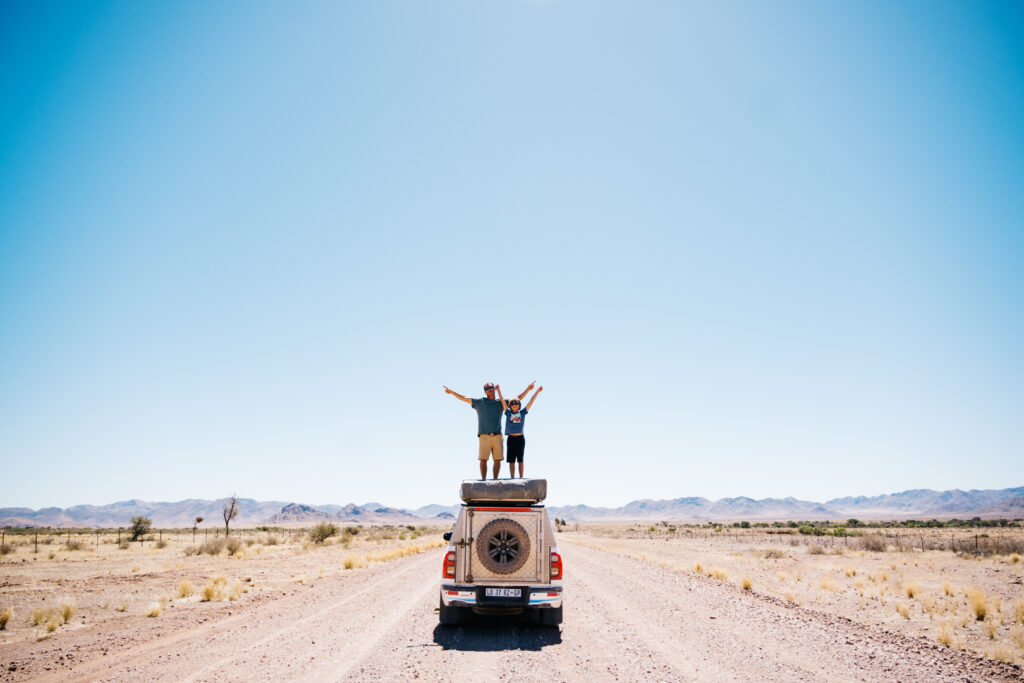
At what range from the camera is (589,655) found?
333 inches

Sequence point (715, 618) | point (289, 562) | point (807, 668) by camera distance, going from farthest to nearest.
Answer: point (289, 562) → point (715, 618) → point (807, 668)

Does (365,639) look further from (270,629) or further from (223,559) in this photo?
(223,559)

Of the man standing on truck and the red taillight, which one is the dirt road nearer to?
the red taillight

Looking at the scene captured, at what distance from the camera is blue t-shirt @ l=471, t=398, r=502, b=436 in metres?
12.3

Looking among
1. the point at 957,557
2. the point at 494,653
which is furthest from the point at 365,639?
the point at 957,557

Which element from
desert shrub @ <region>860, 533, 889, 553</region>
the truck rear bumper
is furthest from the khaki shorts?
desert shrub @ <region>860, 533, 889, 553</region>

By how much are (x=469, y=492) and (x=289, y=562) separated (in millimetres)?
26360

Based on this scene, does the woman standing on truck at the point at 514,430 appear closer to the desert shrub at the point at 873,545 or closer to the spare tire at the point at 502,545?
the spare tire at the point at 502,545

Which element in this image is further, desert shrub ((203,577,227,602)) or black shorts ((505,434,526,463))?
desert shrub ((203,577,227,602))

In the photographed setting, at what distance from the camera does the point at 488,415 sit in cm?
1231

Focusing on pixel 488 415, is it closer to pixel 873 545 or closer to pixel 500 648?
pixel 500 648

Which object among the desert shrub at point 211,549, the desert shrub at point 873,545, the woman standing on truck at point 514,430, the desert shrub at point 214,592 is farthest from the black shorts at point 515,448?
the desert shrub at point 873,545

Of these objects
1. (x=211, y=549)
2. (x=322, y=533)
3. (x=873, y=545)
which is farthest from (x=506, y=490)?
(x=322, y=533)

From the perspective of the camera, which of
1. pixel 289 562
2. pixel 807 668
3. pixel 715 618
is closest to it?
pixel 807 668
